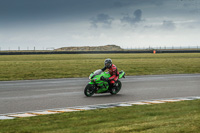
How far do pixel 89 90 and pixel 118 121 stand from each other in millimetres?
5455

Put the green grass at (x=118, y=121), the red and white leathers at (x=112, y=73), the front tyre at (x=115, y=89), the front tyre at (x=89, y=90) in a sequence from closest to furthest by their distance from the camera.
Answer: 1. the green grass at (x=118, y=121)
2. the front tyre at (x=89, y=90)
3. the red and white leathers at (x=112, y=73)
4. the front tyre at (x=115, y=89)

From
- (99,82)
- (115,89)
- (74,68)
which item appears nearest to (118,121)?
(99,82)

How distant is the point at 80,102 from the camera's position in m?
12.1

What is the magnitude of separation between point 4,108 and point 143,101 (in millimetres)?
4532

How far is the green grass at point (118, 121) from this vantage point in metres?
7.29

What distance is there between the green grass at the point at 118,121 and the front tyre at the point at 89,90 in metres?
3.13

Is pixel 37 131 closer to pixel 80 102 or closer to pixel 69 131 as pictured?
pixel 69 131

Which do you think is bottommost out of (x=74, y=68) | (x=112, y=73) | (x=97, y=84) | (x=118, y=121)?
(x=118, y=121)

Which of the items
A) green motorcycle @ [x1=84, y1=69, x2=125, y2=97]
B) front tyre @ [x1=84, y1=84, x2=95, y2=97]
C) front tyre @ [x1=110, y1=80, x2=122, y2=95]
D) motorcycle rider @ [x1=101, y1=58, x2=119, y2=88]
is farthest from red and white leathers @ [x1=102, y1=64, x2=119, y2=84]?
front tyre @ [x1=84, y1=84, x2=95, y2=97]

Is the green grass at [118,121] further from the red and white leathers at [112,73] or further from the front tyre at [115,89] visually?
the front tyre at [115,89]

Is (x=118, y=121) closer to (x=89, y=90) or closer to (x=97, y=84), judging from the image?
(x=97, y=84)

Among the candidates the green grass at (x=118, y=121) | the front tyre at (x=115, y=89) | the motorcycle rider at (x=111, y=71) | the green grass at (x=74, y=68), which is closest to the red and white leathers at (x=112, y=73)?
the motorcycle rider at (x=111, y=71)

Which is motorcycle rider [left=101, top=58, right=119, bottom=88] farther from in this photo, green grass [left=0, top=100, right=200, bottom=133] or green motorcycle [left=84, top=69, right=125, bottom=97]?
green grass [left=0, top=100, right=200, bottom=133]

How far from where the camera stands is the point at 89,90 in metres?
13.6
